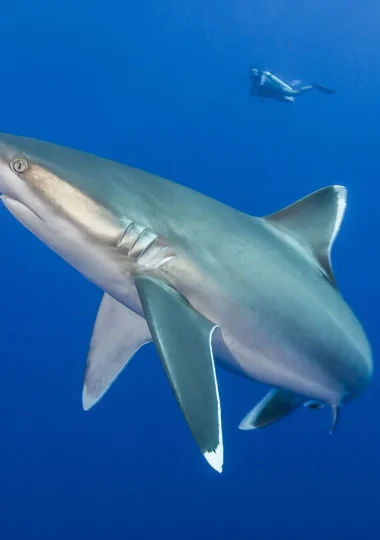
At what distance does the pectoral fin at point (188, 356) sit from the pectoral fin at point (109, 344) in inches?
37.9

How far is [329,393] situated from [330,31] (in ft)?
49.8

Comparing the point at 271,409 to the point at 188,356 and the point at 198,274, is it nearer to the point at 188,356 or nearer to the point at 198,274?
the point at 198,274

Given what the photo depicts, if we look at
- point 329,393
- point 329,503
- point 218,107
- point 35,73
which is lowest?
point 329,503

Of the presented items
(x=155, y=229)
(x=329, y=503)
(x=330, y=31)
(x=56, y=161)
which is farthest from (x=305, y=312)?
(x=330, y=31)

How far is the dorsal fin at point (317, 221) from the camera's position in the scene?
Answer: 3020 mm

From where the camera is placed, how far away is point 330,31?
16.0 meters

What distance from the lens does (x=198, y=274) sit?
236cm

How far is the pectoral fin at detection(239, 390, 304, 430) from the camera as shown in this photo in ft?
10.7

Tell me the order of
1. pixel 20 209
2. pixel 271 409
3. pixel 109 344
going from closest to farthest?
1. pixel 20 209
2. pixel 109 344
3. pixel 271 409

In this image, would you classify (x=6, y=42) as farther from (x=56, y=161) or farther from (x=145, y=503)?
(x=56, y=161)

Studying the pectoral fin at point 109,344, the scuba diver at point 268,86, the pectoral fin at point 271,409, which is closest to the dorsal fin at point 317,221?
the pectoral fin at point 271,409

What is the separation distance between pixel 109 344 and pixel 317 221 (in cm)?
134

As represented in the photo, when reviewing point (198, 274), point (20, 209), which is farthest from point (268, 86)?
point (20, 209)

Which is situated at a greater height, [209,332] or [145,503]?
[209,332]
